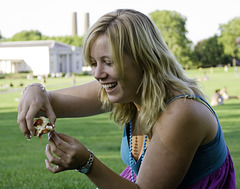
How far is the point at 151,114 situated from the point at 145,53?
32cm

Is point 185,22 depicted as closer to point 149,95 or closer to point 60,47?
point 60,47

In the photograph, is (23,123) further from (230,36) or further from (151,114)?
(230,36)

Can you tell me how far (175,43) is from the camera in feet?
289

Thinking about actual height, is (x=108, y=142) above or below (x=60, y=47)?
above

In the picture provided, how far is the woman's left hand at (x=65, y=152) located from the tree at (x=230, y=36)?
9443cm

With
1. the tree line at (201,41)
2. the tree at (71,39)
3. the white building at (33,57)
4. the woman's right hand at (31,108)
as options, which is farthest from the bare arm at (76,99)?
the tree at (71,39)

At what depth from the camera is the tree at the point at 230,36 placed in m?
93.7

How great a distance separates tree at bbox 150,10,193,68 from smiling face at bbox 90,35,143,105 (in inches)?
3348

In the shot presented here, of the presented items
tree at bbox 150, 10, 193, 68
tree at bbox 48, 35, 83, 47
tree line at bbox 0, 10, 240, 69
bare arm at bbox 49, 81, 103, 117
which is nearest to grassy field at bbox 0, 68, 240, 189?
bare arm at bbox 49, 81, 103, 117

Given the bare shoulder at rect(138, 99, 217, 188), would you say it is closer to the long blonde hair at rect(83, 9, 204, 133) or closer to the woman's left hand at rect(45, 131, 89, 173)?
the long blonde hair at rect(83, 9, 204, 133)

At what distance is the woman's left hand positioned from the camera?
6.29 ft

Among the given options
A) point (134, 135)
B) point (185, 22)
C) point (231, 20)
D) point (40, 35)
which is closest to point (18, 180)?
point (134, 135)

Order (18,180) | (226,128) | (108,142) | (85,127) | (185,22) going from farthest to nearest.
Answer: (185,22) < (85,127) < (226,128) < (108,142) < (18,180)

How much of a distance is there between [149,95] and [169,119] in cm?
19
